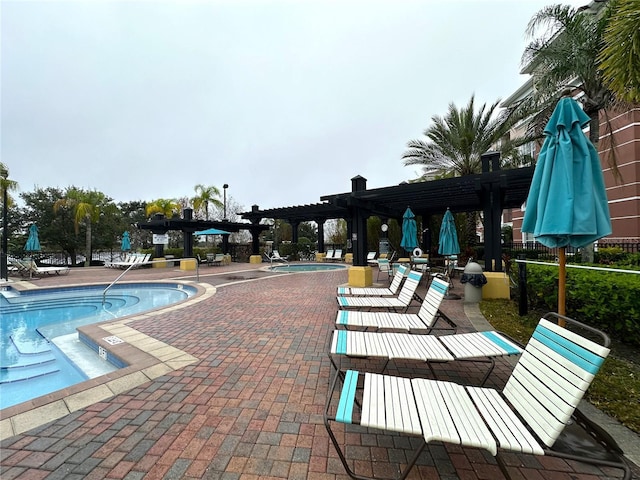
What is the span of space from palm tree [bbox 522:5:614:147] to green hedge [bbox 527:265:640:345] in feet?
25.9

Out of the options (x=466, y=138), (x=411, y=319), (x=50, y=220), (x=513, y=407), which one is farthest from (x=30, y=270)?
(x=466, y=138)

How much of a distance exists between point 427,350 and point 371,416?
139cm

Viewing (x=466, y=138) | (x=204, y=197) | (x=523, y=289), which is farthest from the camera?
(x=204, y=197)

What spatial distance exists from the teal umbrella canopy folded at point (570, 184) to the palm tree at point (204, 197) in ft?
91.1

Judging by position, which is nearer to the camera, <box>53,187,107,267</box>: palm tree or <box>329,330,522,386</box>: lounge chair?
<box>329,330,522,386</box>: lounge chair

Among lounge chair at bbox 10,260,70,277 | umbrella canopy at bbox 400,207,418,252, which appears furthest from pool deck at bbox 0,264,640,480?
lounge chair at bbox 10,260,70,277

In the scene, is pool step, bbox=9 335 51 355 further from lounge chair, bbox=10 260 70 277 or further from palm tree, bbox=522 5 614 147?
palm tree, bbox=522 5 614 147

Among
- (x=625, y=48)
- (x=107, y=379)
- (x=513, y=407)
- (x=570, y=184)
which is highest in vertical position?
(x=625, y=48)

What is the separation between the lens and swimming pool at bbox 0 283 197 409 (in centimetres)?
392

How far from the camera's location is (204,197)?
26.9 meters

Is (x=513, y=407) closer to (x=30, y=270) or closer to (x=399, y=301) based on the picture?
(x=399, y=301)

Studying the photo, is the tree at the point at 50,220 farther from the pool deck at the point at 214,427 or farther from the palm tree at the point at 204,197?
the pool deck at the point at 214,427

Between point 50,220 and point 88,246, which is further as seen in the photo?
point 50,220

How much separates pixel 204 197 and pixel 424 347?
27537mm
